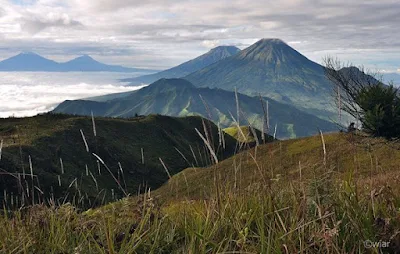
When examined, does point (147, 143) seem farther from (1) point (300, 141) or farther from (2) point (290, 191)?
(2) point (290, 191)

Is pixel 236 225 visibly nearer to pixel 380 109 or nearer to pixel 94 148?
pixel 380 109

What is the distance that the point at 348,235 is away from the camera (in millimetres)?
3641

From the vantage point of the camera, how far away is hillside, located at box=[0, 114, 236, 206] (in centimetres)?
5972

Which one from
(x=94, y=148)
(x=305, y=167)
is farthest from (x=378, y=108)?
(x=94, y=148)

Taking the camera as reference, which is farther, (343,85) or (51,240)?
(343,85)

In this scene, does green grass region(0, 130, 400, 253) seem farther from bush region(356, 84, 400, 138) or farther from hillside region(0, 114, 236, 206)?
hillside region(0, 114, 236, 206)

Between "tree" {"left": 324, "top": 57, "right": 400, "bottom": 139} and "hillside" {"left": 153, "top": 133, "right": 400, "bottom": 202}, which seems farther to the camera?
"tree" {"left": 324, "top": 57, "right": 400, "bottom": 139}

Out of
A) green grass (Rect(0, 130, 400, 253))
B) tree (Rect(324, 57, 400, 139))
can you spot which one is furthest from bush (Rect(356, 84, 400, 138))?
green grass (Rect(0, 130, 400, 253))

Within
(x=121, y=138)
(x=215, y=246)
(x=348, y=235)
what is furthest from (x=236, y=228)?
(x=121, y=138)

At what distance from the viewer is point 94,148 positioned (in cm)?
8269

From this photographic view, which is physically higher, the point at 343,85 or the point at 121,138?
the point at 343,85

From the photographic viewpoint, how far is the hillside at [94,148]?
2351 inches

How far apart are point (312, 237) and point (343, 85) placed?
55.8 meters

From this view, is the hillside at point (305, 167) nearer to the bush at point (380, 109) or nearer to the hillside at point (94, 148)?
the bush at point (380, 109)
